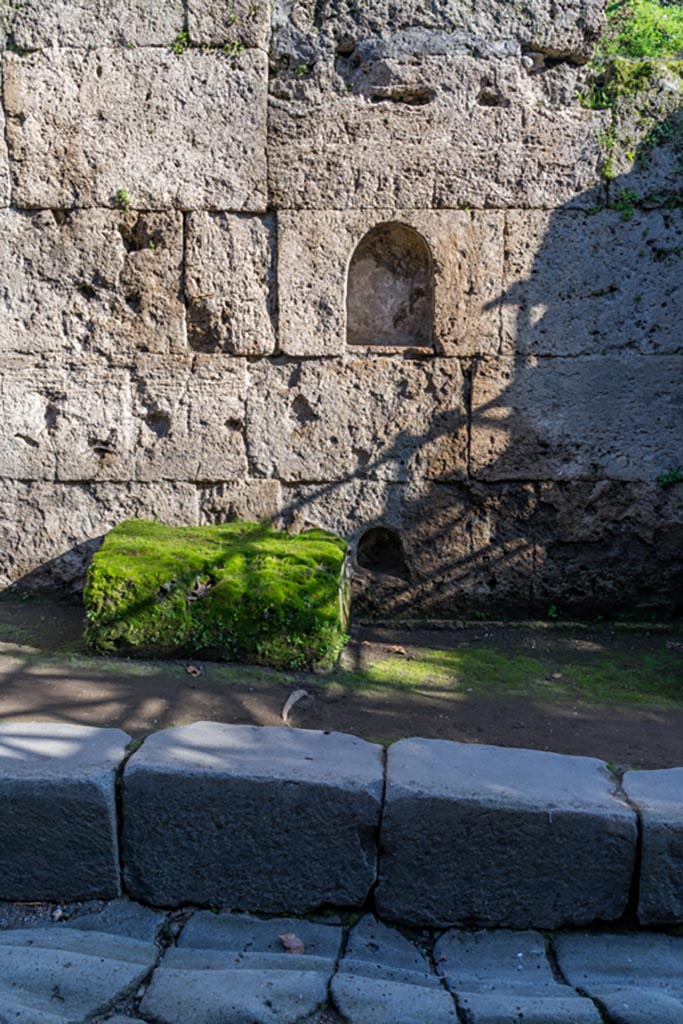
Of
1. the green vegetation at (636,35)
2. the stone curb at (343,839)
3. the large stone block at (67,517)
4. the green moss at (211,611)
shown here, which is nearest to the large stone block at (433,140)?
the green vegetation at (636,35)

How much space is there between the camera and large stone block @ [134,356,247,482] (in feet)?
16.2

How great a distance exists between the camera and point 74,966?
2.33 m

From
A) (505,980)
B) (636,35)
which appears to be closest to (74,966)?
(505,980)

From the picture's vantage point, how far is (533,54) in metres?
4.82

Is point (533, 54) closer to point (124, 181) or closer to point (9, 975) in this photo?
point (124, 181)

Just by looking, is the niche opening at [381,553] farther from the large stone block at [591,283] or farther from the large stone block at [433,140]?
the large stone block at [433,140]

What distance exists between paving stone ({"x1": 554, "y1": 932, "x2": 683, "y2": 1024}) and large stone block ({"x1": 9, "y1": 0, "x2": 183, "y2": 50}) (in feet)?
16.3

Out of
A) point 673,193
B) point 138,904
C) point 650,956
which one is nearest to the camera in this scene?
point 650,956

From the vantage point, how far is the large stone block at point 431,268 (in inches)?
190

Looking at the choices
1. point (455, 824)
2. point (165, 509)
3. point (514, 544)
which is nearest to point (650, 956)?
point (455, 824)

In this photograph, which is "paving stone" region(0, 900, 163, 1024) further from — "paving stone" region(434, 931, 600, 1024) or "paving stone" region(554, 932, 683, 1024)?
"paving stone" region(554, 932, 683, 1024)

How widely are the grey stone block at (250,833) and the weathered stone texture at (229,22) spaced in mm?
4043

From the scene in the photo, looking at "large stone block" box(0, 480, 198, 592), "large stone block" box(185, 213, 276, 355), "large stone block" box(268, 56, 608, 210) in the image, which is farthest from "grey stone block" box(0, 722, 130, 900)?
"large stone block" box(268, 56, 608, 210)

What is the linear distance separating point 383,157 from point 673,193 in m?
1.72
